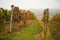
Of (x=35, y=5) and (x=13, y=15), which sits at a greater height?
(x=35, y=5)

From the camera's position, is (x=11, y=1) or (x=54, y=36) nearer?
(x=54, y=36)

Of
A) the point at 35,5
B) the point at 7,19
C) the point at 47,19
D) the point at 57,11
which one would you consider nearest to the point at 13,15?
the point at 7,19

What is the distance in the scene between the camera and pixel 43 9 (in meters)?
2.11

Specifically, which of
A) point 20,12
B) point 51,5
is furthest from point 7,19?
point 51,5

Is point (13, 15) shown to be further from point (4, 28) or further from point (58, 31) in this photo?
point (58, 31)

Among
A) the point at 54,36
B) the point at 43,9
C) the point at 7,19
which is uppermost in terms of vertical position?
the point at 43,9

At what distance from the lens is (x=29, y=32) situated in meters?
2.08

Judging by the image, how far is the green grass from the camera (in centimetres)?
206

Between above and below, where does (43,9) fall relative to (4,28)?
above

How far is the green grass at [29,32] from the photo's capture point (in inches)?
81.3

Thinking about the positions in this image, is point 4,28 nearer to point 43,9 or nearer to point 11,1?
point 11,1

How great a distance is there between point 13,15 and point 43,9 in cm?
45

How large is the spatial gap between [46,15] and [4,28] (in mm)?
633

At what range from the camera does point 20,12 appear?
2.14 metres
